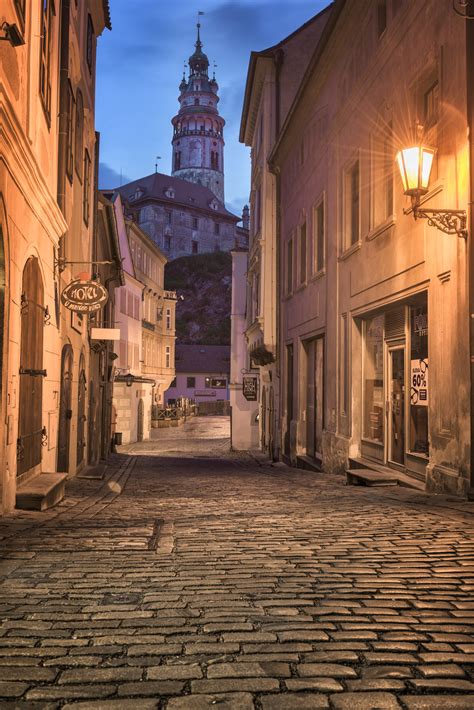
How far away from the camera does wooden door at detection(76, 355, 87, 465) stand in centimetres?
1597

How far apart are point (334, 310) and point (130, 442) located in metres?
23.7

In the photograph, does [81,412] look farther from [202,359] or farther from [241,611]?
[202,359]

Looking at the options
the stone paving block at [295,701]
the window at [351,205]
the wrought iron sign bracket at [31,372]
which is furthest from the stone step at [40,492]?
the window at [351,205]

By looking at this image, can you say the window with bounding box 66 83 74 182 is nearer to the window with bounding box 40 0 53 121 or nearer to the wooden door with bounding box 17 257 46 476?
the window with bounding box 40 0 53 121

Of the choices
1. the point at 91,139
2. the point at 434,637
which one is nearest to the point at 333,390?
the point at 91,139

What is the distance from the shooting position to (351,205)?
15.2m

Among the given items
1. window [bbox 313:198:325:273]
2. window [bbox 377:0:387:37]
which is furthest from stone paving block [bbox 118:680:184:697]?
window [bbox 313:198:325:273]

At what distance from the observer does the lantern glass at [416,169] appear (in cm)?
880

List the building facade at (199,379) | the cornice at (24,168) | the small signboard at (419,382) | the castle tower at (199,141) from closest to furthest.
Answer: the cornice at (24,168) < the small signboard at (419,382) < the building facade at (199,379) < the castle tower at (199,141)

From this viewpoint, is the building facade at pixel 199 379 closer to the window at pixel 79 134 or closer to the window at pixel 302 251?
the window at pixel 302 251

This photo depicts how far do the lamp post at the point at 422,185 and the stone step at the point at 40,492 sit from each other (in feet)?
18.4

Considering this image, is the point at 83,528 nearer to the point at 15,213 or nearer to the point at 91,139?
the point at 15,213

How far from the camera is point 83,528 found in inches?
280

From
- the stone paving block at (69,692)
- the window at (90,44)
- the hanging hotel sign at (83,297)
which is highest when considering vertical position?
the window at (90,44)
